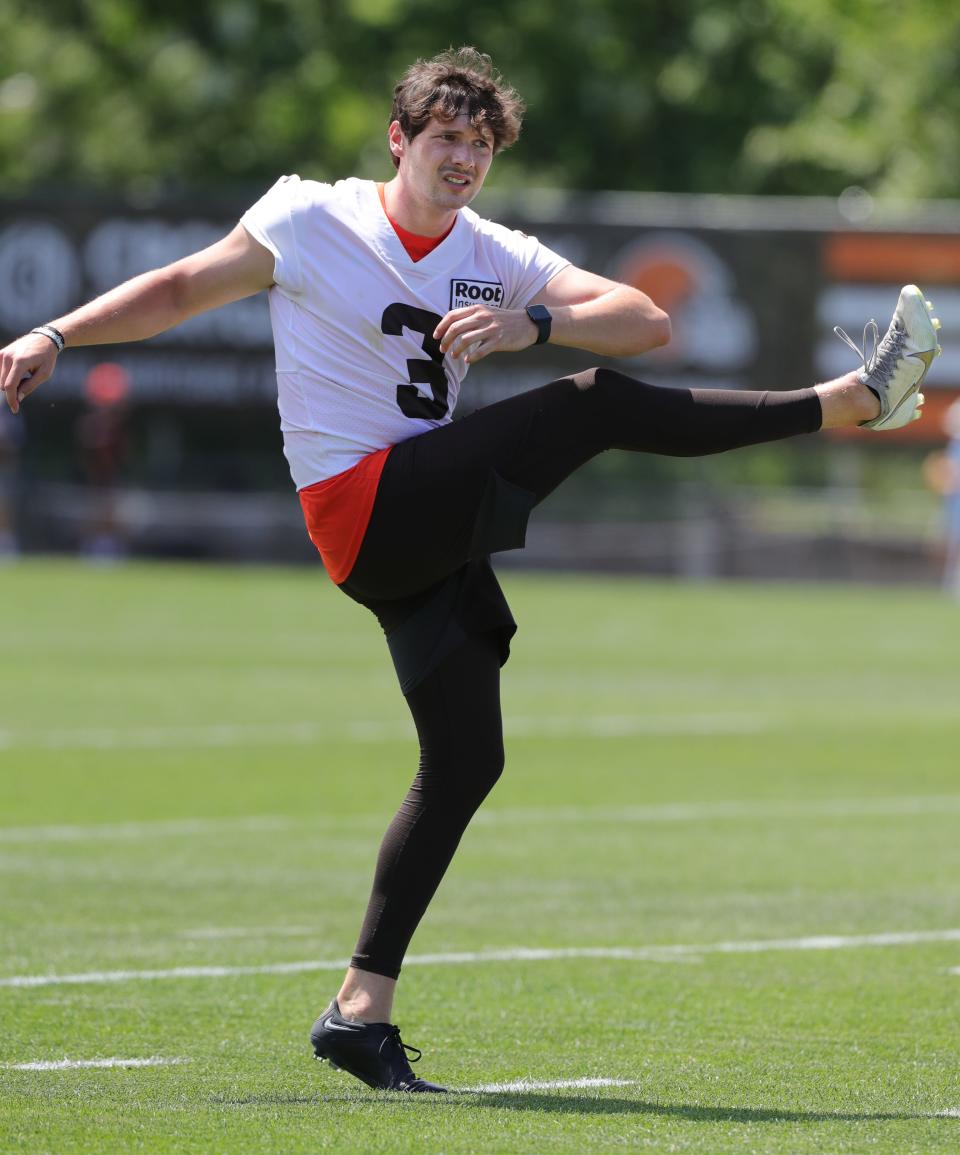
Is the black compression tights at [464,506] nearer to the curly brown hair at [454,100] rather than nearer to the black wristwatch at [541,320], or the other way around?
the black wristwatch at [541,320]

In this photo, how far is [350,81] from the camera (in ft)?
150

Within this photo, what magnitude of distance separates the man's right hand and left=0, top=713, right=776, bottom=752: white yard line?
8076mm

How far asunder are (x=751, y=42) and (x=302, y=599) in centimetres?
2409

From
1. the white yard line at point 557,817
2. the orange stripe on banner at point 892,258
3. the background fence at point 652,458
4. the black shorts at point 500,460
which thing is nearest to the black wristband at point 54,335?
the black shorts at point 500,460

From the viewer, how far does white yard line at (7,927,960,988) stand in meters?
6.71

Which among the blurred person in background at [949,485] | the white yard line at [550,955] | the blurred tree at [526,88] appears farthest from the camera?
the blurred tree at [526,88]

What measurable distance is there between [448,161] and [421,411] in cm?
58

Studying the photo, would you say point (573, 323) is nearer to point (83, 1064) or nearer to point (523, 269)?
point (523, 269)

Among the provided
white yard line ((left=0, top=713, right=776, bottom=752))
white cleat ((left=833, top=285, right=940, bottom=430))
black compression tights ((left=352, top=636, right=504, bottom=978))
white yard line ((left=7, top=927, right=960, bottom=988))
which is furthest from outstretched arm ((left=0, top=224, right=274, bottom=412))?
white yard line ((left=0, top=713, right=776, bottom=752))

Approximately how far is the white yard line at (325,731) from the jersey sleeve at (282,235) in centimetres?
807

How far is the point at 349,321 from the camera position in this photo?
17.7 ft

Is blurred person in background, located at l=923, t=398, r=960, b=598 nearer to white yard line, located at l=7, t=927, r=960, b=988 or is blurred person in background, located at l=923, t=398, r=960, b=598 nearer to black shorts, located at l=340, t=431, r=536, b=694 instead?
white yard line, located at l=7, t=927, r=960, b=988

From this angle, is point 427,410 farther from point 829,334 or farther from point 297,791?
point 829,334

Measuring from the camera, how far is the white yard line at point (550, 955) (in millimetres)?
6714
